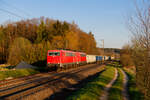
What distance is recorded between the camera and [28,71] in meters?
20.8

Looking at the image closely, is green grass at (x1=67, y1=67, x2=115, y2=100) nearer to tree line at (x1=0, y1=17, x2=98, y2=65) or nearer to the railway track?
the railway track

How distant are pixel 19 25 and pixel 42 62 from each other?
27.7 m

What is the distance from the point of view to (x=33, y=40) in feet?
158

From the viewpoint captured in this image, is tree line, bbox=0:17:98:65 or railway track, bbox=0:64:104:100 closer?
railway track, bbox=0:64:104:100

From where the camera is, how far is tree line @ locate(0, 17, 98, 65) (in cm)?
3047

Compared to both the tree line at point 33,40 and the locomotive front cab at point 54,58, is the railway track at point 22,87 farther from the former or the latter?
the tree line at point 33,40

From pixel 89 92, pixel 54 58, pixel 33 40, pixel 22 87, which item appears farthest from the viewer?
pixel 33 40

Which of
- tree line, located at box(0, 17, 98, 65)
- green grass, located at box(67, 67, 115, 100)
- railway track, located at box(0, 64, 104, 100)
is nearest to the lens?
green grass, located at box(67, 67, 115, 100)

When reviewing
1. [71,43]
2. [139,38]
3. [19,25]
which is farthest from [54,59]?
[19,25]

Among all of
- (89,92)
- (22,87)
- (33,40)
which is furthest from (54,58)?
(33,40)

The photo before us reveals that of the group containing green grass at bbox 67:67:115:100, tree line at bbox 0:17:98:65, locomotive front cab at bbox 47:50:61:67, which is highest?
tree line at bbox 0:17:98:65

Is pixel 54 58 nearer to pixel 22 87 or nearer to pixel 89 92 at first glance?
pixel 22 87

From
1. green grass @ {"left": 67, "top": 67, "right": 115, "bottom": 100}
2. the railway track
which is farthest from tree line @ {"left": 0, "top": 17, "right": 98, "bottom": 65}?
green grass @ {"left": 67, "top": 67, "right": 115, "bottom": 100}

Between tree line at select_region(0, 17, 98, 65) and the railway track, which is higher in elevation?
tree line at select_region(0, 17, 98, 65)
